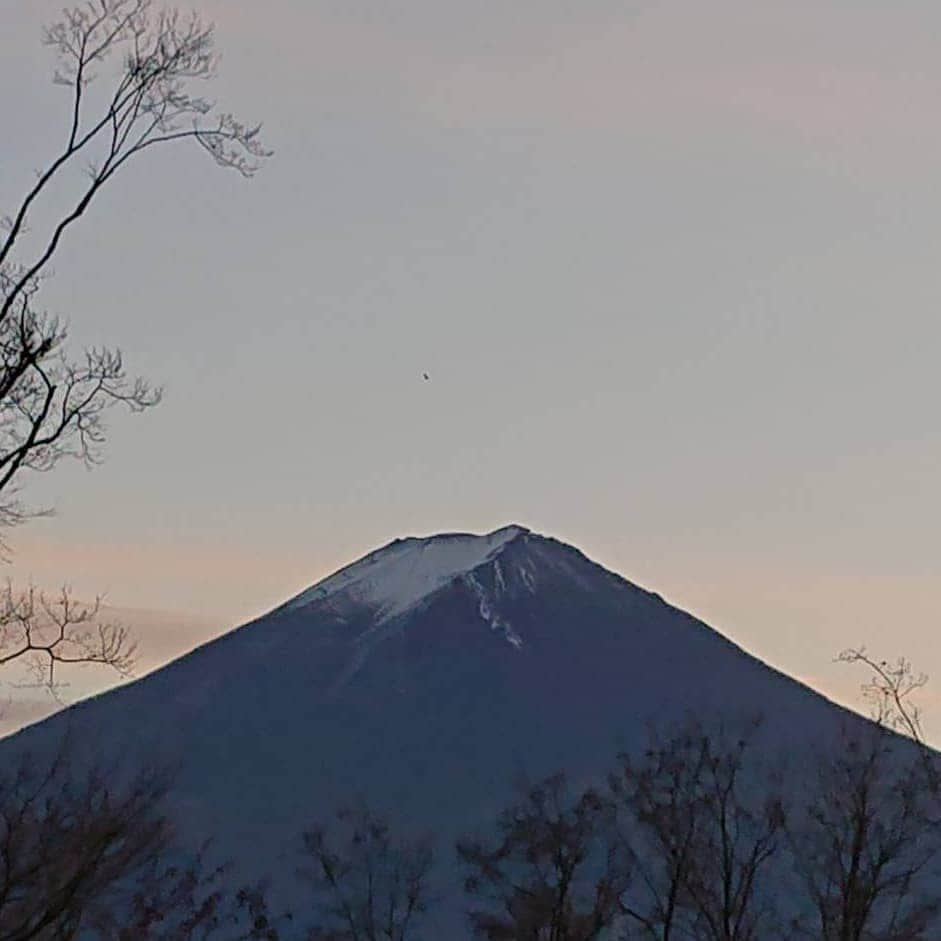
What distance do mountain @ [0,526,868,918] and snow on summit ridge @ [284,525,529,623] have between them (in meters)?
0.13

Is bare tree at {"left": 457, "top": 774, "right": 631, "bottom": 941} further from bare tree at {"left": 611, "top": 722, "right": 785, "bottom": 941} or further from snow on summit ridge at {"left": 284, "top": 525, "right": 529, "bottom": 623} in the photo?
snow on summit ridge at {"left": 284, "top": 525, "right": 529, "bottom": 623}

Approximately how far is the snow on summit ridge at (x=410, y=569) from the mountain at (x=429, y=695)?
13 centimetres

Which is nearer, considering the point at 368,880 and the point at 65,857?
the point at 65,857

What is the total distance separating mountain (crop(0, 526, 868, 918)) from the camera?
7625cm

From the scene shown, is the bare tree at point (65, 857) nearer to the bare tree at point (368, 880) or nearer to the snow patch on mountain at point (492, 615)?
the bare tree at point (368, 880)

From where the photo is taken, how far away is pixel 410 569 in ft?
295

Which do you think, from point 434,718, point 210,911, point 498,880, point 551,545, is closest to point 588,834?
point 498,880

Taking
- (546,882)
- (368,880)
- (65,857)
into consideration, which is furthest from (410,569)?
(65,857)

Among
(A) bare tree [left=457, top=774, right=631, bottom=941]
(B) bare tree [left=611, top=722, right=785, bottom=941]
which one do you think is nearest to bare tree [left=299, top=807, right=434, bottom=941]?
(A) bare tree [left=457, top=774, right=631, bottom=941]

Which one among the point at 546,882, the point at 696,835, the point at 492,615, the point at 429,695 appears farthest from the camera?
the point at 492,615

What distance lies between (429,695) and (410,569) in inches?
341

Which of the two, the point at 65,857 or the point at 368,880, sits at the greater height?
the point at 368,880

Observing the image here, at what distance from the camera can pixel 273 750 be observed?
8138 centimetres

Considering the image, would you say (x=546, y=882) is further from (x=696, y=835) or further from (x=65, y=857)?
(x=65, y=857)
